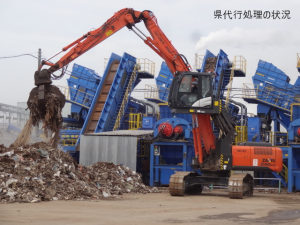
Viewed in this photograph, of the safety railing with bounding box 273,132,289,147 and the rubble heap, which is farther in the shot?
the safety railing with bounding box 273,132,289,147

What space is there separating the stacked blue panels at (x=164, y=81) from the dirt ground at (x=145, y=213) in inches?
911

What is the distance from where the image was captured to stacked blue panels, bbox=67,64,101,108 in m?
33.4

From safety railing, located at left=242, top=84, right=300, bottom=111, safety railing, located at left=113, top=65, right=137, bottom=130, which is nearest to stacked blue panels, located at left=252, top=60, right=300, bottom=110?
safety railing, located at left=242, top=84, right=300, bottom=111

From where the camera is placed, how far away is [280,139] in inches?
993

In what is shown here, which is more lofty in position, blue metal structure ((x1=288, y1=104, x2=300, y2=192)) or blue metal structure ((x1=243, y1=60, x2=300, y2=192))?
blue metal structure ((x1=243, y1=60, x2=300, y2=192))

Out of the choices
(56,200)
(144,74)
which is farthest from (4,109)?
(56,200)

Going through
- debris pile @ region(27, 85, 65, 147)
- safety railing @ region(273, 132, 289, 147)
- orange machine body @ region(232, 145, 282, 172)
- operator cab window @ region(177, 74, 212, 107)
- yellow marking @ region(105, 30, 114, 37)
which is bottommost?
orange machine body @ region(232, 145, 282, 172)

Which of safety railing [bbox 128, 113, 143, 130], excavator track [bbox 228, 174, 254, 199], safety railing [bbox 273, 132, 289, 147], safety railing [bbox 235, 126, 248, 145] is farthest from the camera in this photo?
safety railing [bbox 128, 113, 143, 130]

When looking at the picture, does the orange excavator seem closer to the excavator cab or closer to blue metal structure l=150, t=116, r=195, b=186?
the excavator cab

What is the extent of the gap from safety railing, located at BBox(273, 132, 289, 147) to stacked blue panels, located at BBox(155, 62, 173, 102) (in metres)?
13.1

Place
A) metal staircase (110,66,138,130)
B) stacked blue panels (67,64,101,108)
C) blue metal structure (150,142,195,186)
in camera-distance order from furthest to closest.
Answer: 1. stacked blue panels (67,64,101,108)
2. metal staircase (110,66,138,130)
3. blue metal structure (150,142,195,186)

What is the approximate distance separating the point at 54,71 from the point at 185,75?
4.84 meters

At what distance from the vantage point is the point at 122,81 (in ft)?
98.0

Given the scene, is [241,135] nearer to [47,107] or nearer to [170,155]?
[170,155]
